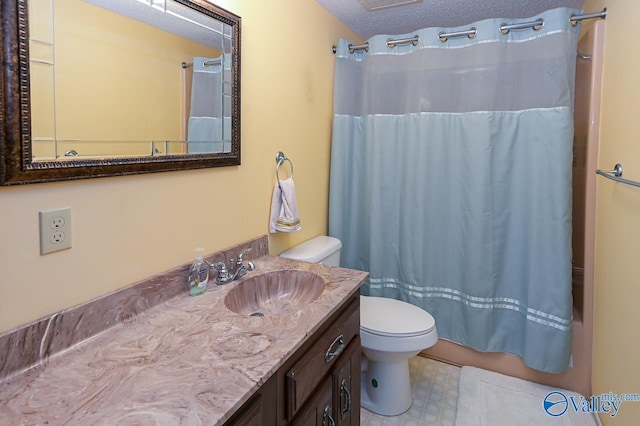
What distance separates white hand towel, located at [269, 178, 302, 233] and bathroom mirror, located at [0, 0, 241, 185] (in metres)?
0.34

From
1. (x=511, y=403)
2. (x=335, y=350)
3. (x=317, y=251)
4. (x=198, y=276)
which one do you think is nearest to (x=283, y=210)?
(x=317, y=251)

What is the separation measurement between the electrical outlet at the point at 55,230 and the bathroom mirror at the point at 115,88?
9 cm

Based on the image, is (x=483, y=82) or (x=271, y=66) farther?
(x=483, y=82)

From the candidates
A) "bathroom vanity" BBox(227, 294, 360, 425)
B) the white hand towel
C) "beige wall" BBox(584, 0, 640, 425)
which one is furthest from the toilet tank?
"beige wall" BBox(584, 0, 640, 425)

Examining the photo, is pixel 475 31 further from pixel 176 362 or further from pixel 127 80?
pixel 176 362

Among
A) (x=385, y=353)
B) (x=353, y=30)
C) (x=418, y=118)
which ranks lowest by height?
(x=385, y=353)

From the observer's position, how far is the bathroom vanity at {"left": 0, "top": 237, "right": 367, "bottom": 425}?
29.7 inches

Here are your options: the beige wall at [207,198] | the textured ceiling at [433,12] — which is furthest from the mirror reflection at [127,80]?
the textured ceiling at [433,12]

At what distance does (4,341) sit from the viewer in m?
0.85

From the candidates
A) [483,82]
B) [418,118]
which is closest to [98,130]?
[418,118]

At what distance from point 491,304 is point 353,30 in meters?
1.94

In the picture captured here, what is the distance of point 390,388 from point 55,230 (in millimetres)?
1659

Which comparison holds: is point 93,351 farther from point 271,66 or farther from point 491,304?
point 491,304

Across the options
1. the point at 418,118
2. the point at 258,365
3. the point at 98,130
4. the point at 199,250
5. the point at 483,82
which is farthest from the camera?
the point at 418,118
